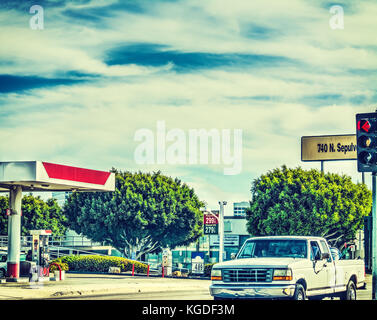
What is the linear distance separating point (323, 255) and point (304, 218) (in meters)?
41.9

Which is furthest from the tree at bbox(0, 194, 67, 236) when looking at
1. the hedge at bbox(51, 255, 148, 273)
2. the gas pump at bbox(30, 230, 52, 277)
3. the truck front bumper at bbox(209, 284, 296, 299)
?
the truck front bumper at bbox(209, 284, 296, 299)

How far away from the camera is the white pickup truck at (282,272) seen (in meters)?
A: 16.6

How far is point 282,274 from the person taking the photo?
1655cm

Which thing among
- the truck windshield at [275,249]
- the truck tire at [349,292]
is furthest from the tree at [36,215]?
the truck windshield at [275,249]

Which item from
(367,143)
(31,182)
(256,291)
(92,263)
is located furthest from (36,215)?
(367,143)

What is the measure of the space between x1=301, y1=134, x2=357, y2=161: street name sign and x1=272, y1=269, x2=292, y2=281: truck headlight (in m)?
59.9

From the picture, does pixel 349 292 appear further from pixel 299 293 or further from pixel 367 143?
pixel 367 143

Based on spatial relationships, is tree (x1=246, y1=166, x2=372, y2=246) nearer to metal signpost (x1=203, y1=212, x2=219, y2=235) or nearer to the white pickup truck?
metal signpost (x1=203, y1=212, x2=219, y2=235)

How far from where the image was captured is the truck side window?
18141 millimetres

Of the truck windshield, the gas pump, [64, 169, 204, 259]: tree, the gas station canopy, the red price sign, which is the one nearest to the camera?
the truck windshield

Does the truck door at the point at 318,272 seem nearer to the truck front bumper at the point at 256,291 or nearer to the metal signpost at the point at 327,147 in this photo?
the truck front bumper at the point at 256,291

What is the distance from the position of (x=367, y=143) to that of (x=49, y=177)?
19.4m

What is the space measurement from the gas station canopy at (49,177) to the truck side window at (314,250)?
17133 mm
